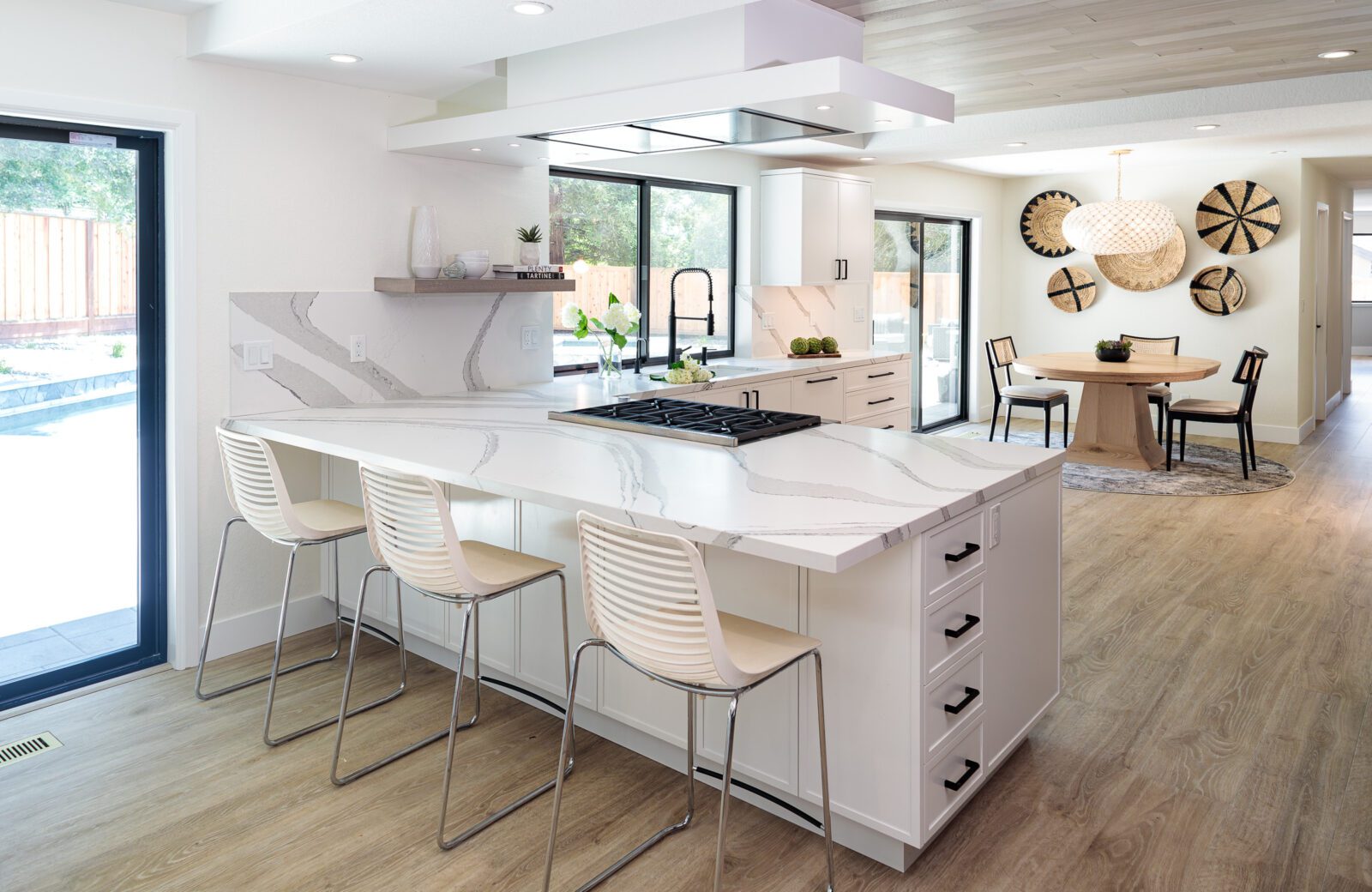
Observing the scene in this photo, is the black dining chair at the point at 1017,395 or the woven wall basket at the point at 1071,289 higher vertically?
the woven wall basket at the point at 1071,289

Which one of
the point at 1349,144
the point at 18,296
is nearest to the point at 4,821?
the point at 18,296

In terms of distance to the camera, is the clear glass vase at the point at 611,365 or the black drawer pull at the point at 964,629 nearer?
the black drawer pull at the point at 964,629

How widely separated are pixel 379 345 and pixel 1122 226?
5678mm

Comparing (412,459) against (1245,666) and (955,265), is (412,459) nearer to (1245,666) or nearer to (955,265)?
(1245,666)

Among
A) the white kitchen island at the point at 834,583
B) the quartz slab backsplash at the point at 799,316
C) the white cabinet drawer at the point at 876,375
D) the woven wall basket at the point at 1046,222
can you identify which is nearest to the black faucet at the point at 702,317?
the quartz slab backsplash at the point at 799,316

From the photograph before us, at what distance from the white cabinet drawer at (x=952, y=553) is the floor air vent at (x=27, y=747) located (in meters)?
2.53

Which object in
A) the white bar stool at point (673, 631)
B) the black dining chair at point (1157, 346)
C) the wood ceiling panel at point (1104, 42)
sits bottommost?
the white bar stool at point (673, 631)

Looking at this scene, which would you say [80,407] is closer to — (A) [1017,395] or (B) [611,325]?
(B) [611,325]

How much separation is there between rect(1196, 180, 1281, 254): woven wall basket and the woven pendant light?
87 centimetres

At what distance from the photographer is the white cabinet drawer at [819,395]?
542 cm

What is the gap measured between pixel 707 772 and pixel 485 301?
8.26ft

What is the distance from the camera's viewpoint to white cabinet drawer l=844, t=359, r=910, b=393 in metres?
5.86

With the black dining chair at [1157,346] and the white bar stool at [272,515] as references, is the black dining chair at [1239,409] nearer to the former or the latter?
the black dining chair at [1157,346]

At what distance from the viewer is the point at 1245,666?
3.39 metres
